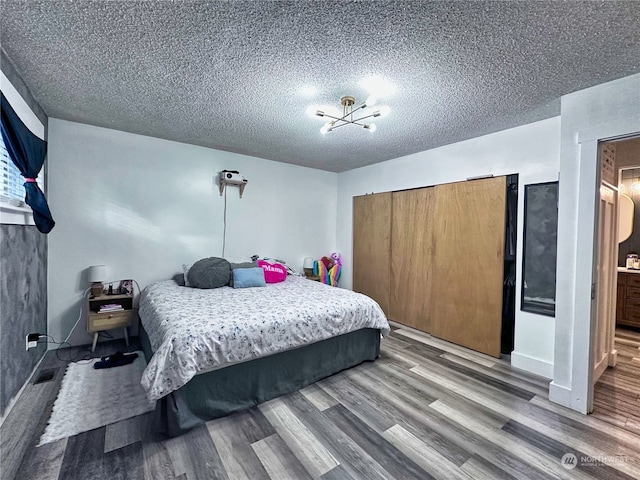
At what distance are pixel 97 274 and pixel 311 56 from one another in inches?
122

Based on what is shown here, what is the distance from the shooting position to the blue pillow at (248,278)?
3369mm

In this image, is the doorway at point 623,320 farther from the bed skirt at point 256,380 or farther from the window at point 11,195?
the window at point 11,195

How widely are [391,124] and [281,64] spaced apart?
4.72 ft

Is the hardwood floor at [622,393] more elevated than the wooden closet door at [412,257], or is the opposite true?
the wooden closet door at [412,257]

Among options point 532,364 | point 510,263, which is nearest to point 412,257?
point 510,263

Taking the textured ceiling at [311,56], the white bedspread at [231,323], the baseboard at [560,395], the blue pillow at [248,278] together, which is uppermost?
the textured ceiling at [311,56]

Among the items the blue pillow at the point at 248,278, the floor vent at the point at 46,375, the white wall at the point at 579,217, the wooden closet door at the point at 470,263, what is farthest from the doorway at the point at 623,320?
the floor vent at the point at 46,375

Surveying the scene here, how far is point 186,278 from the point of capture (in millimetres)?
3396

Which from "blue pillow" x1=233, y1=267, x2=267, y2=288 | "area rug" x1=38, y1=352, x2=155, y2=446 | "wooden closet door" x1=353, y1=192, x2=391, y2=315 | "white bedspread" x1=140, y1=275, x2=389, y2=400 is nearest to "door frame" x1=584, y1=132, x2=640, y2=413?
"white bedspread" x1=140, y1=275, x2=389, y2=400

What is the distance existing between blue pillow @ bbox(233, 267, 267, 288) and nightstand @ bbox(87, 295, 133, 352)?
1173 mm

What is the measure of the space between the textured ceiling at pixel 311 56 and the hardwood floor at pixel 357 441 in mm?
2500

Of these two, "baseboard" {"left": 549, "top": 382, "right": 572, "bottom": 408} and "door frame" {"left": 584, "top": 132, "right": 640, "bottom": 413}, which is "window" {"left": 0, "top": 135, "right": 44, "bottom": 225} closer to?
"door frame" {"left": 584, "top": 132, "right": 640, "bottom": 413}

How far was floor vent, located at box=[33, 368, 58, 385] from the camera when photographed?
2375 millimetres

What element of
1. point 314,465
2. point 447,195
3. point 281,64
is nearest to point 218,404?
point 314,465
